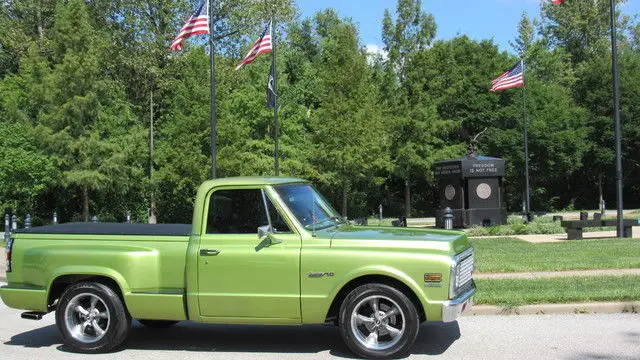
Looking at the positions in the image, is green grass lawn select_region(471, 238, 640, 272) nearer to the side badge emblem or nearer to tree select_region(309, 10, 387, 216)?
the side badge emblem

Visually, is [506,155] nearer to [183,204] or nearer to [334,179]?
[334,179]

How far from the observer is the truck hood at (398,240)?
6.33 meters

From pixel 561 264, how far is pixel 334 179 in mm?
22529

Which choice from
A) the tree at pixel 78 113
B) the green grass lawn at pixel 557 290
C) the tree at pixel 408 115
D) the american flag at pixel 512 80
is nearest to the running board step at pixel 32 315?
the green grass lawn at pixel 557 290

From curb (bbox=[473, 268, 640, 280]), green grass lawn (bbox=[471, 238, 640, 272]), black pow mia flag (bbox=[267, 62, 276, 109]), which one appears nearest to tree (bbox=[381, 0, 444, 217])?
black pow mia flag (bbox=[267, 62, 276, 109])

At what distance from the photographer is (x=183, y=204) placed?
41.0 m

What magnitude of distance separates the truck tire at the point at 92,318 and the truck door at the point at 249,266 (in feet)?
3.29

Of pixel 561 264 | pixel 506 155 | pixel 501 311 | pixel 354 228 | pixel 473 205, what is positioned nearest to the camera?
pixel 354 228

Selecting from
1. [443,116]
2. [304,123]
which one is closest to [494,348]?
[304,123]

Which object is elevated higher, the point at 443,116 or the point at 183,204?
the point at 443,116

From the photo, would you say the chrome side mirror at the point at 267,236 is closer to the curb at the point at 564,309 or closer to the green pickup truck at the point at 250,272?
the green pickup truck at the point at 250,272

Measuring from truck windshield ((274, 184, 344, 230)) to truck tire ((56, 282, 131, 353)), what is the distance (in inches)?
84.1

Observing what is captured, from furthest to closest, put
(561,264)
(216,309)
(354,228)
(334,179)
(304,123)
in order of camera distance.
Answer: (304,123), (334,179), (561,264), (354,228), (216,309)

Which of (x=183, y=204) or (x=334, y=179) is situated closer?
(x=334, y=179)
